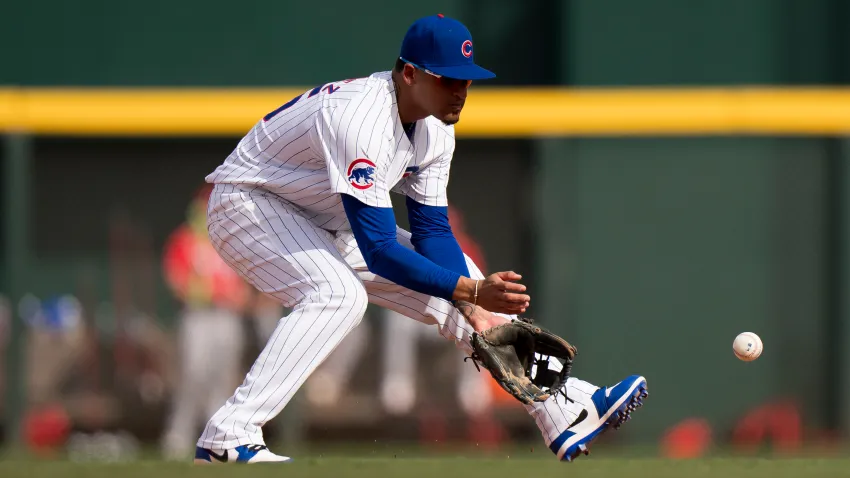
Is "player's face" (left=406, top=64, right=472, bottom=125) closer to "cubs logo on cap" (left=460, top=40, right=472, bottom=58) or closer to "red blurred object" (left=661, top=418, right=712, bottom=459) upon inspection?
"cubs logo on cap" (left=460, top=40, right=472, bottom=58)

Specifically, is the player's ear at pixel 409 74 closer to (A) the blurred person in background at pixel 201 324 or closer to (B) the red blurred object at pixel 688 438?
(A) the blurred person in background at pixel 201 324

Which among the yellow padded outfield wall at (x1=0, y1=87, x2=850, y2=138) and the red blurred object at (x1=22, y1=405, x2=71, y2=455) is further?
the yellow padded outfield wall at (x1=0, y1=87, x2=850, y2=138)

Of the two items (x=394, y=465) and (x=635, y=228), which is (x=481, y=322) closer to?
(x=394, y=465)

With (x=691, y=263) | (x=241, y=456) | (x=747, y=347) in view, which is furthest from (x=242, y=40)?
(x=241, y=456)

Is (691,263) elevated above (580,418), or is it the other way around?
(580,418)

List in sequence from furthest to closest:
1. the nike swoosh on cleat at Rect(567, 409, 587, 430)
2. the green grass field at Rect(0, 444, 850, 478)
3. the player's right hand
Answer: the nike swoosh on cleat at Rect(567, 409, 587, 430), the player's right hand, the green grass field at Rect(0, 444, 850, 478)

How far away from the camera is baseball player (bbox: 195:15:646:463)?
3.65 metres

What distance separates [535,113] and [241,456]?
15.1 ft

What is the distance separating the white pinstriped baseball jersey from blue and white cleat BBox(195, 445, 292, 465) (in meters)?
0.76

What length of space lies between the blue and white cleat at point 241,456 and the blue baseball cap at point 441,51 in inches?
46.6

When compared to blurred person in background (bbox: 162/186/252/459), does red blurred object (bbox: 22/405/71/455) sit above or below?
below

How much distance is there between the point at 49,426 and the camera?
758 cm

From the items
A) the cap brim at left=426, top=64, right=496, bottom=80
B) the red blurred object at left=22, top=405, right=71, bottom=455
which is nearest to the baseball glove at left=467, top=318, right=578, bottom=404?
the cap brim at left=426, top=64, right=496, bottom=80

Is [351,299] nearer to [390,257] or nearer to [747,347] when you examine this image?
[390,257]
